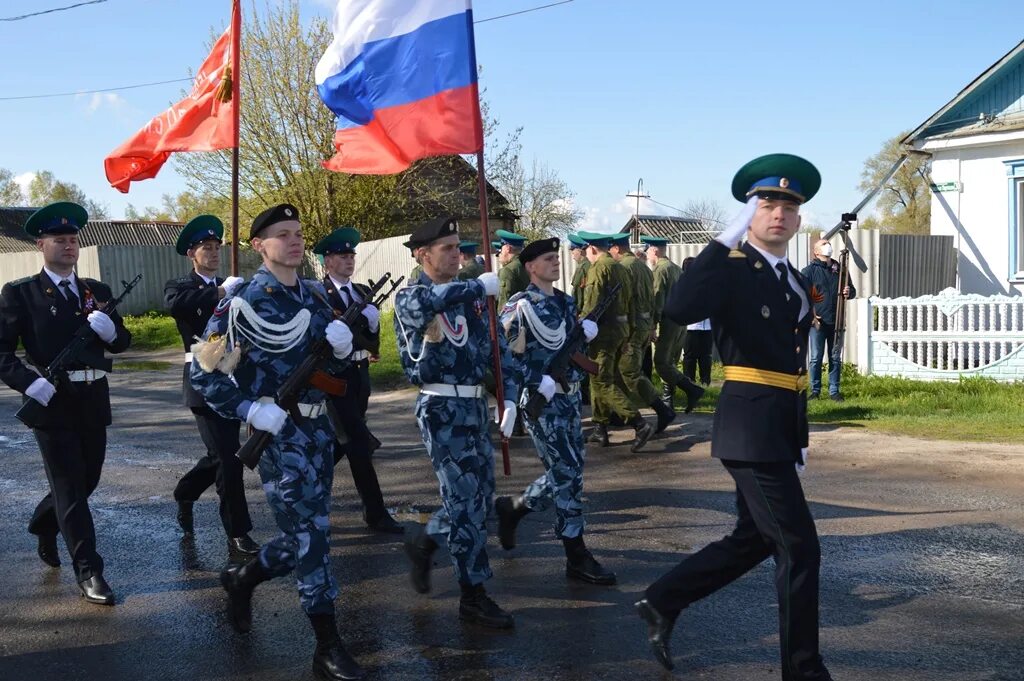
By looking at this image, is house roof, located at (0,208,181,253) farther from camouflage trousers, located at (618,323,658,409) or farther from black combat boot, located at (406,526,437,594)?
black combat boot, located at (406,526,437,594)

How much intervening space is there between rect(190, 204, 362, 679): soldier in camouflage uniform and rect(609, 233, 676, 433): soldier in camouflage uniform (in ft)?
17.5

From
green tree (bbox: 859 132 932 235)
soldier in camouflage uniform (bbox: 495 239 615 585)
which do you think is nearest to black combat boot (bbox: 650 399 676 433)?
soldier in camouflage uniform (bbox: 495 239 615 585)

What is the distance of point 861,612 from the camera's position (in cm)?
500

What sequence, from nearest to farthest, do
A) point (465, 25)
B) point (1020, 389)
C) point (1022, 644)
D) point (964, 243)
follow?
point (1022, 644) → point (465, 25) → point (1020, 389) → point (964, 243)

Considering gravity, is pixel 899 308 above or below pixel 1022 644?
above

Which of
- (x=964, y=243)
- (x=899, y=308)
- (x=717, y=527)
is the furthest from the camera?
(x=964, y=243)

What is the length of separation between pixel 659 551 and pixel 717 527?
720mm

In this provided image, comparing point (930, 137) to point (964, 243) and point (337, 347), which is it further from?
point (337, 347)

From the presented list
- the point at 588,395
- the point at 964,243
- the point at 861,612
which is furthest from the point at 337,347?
the point at 964,243

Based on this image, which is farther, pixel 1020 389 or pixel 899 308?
pixel 899 308

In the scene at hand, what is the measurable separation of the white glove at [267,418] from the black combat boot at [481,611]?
1.27 m

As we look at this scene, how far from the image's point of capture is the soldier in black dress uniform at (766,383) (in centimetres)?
393

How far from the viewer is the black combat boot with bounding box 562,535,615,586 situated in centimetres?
557

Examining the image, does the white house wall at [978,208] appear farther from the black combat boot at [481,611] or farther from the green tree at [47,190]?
the green tree at [47,190]
